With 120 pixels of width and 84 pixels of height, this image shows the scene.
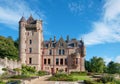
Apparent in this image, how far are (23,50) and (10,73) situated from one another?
20.9 m

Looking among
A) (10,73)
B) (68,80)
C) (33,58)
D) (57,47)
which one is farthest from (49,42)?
(68,80)

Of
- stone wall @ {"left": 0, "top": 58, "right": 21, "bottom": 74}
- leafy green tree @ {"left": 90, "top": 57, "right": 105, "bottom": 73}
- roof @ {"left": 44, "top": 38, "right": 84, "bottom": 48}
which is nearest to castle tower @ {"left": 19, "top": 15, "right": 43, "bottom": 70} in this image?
roof @ {"left": 44, "top": 38, "right": 84, "bottom": 48}

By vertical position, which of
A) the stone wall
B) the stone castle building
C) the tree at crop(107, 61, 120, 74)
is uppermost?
the stone castle building

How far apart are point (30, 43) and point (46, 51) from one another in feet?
17.8

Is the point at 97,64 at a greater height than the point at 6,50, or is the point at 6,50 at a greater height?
the point at 6,50

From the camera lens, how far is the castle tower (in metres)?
70.7

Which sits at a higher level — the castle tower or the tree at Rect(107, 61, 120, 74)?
the castle tower

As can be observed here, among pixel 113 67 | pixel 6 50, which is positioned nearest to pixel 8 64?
pixel 6 50

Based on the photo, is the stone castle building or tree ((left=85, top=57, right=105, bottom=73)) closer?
the stone castle building

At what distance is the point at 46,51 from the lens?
245 ft

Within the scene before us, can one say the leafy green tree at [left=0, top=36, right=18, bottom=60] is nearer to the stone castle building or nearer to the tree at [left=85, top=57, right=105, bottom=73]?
the stone castle building

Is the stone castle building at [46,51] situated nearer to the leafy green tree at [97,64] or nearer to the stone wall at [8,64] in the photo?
the stone wall at [8,64]

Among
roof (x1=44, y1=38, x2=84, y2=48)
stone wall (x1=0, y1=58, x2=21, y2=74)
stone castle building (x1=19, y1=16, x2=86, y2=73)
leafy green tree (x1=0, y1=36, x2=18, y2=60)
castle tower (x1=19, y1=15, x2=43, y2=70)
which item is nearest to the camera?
stone wall (x1=0, y1=58, x2=21, y2=74)

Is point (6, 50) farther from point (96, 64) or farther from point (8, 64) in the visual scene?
point (96, 64)
